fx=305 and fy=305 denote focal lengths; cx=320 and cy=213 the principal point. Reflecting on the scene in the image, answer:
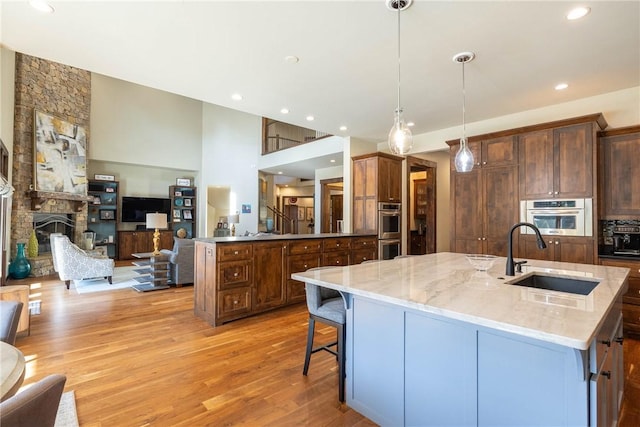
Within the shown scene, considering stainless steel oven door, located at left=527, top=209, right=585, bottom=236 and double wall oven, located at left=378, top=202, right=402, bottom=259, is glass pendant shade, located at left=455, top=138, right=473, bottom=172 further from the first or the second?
double wall oven, located at left=378, top=202, right=402, bottom=259

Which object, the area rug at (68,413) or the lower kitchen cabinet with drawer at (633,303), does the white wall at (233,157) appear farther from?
the lower kitchen cabinet with drawer at (633,303)

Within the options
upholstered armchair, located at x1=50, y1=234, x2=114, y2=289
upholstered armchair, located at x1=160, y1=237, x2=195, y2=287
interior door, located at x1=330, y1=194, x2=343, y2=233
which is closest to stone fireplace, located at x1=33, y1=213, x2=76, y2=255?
upholstered armchair, located at x1=50, y1=234, x2=114, y2=289

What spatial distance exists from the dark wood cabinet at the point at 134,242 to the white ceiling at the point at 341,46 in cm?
673

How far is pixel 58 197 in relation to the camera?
6.84 meters

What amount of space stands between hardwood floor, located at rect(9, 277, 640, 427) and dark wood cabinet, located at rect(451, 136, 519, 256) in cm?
171

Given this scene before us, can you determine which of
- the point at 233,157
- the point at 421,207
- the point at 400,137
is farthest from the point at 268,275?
the point at 233,157

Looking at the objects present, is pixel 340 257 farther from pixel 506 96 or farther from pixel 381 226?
pixel 506 96

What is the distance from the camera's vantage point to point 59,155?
22.7ft

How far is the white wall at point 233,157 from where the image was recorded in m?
10.1

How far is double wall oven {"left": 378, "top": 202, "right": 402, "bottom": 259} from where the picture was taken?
5.53m

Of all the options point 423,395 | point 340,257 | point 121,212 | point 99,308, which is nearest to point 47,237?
point 121,212

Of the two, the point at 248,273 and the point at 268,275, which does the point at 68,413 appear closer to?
the point at 248,273

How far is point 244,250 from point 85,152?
667 centimetres

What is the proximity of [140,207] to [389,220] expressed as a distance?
25.3ft
